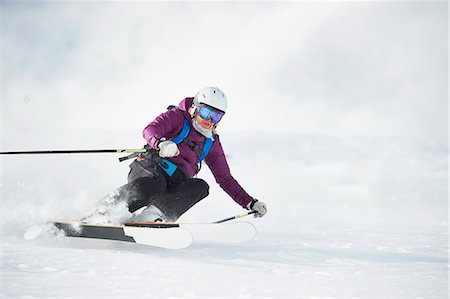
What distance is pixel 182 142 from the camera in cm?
478

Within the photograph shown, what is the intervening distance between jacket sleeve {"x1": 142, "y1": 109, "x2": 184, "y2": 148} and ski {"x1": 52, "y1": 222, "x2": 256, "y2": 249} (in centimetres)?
81

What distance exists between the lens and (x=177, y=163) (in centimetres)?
479

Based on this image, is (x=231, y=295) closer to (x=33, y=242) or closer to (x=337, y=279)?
(x=337, y=279)

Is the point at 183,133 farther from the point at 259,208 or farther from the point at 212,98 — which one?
the point at 259,208

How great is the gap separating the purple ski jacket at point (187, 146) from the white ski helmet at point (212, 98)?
0.70 ft

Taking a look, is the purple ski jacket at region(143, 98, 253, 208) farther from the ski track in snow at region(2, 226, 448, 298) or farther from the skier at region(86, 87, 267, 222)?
the ski track in snow at region(2, 226, 448, 298)

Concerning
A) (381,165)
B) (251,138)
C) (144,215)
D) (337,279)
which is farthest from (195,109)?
(251,138)

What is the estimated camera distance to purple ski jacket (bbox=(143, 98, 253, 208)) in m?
4.54

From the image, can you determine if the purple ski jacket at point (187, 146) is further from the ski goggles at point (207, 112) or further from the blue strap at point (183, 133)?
the ski goggles at point (207, 112)

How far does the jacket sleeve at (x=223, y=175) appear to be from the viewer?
16.8 ft

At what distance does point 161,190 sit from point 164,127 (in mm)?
623

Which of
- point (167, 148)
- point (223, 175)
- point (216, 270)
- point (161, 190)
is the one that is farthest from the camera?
point (223, 175)

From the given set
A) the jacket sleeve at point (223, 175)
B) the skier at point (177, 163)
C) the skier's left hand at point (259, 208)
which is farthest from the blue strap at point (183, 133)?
the skier's left hand at point (259, 208)

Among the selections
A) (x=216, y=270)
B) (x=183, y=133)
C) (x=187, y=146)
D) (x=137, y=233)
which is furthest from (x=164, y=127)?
(x=216, y=270)
